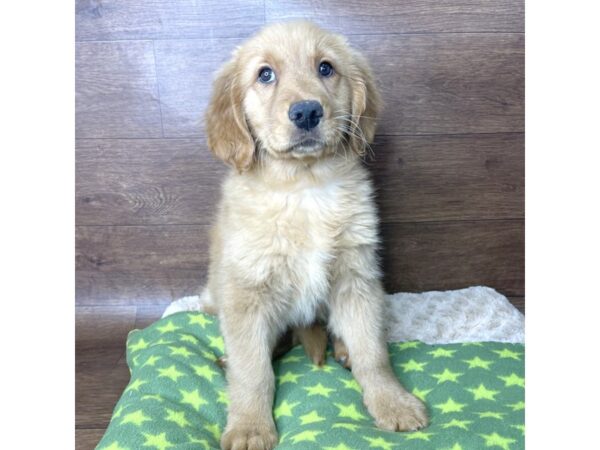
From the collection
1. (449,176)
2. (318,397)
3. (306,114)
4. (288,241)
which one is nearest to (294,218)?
(288,241)

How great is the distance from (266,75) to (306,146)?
332 mm

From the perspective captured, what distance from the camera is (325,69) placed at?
2.09 metres

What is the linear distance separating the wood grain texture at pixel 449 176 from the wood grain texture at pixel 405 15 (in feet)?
1.67

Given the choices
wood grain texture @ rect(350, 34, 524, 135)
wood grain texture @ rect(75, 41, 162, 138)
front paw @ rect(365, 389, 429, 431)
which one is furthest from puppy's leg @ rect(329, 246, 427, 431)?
wood grain texture @ rect(75, 41, 162, 138)

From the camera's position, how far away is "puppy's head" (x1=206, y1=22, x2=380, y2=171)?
1.89 m

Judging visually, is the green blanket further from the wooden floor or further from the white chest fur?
the wooden floor

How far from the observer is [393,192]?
298cm

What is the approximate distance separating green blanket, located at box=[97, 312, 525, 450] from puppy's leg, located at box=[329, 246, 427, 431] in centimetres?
9

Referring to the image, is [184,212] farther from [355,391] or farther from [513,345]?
[513,345]

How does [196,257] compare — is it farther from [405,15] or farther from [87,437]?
[405,15]

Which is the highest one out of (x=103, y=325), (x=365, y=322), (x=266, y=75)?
(x=266, y=75)

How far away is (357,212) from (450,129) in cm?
110

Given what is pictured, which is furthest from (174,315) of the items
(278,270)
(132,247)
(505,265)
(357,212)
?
(505,265)

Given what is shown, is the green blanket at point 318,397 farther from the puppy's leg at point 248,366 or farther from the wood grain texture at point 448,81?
the wood grain texture at point 448,81
